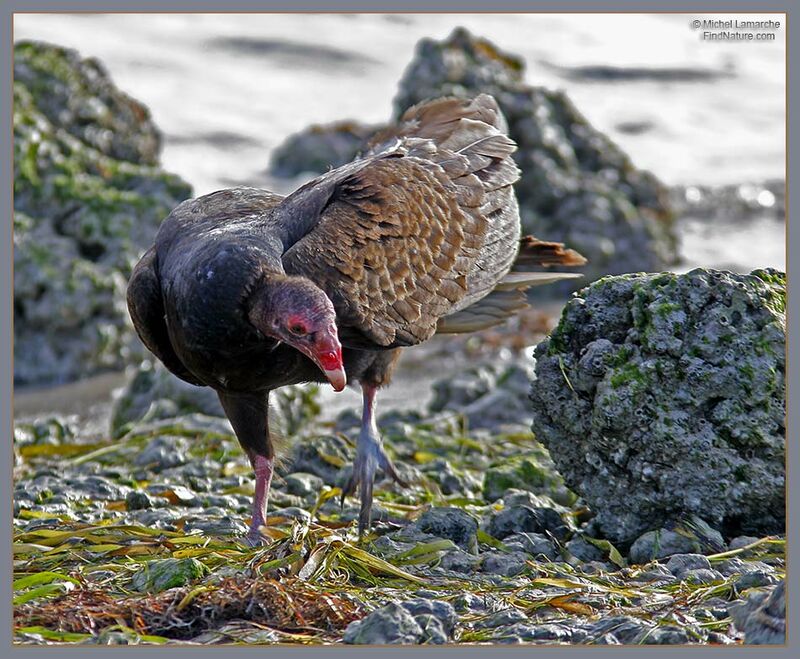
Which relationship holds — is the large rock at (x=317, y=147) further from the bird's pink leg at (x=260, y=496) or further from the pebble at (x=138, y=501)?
the bird's pink leg at (x=260, y=496)

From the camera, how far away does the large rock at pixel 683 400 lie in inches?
201

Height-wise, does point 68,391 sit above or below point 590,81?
below

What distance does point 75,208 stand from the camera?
10.2 metres

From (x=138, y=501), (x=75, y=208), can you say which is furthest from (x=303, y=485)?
(x=75, y=208)

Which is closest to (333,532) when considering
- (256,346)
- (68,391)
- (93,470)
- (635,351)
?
(256,346)

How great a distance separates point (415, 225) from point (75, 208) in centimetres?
490

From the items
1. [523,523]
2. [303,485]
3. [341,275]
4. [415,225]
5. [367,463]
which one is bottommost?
[303,485]

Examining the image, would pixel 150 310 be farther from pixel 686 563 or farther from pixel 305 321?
pixel 686 563

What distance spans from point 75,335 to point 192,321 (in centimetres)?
482

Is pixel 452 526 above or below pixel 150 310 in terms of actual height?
below

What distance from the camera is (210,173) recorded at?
14688 mm

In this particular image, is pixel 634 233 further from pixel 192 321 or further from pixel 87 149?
pixel 192 321

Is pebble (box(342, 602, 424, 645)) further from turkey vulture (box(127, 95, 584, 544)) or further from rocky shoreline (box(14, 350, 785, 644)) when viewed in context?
turkey vulture (box(127, 95, 584, 544))

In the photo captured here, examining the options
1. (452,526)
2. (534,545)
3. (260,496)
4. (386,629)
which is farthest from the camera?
(260,496)
